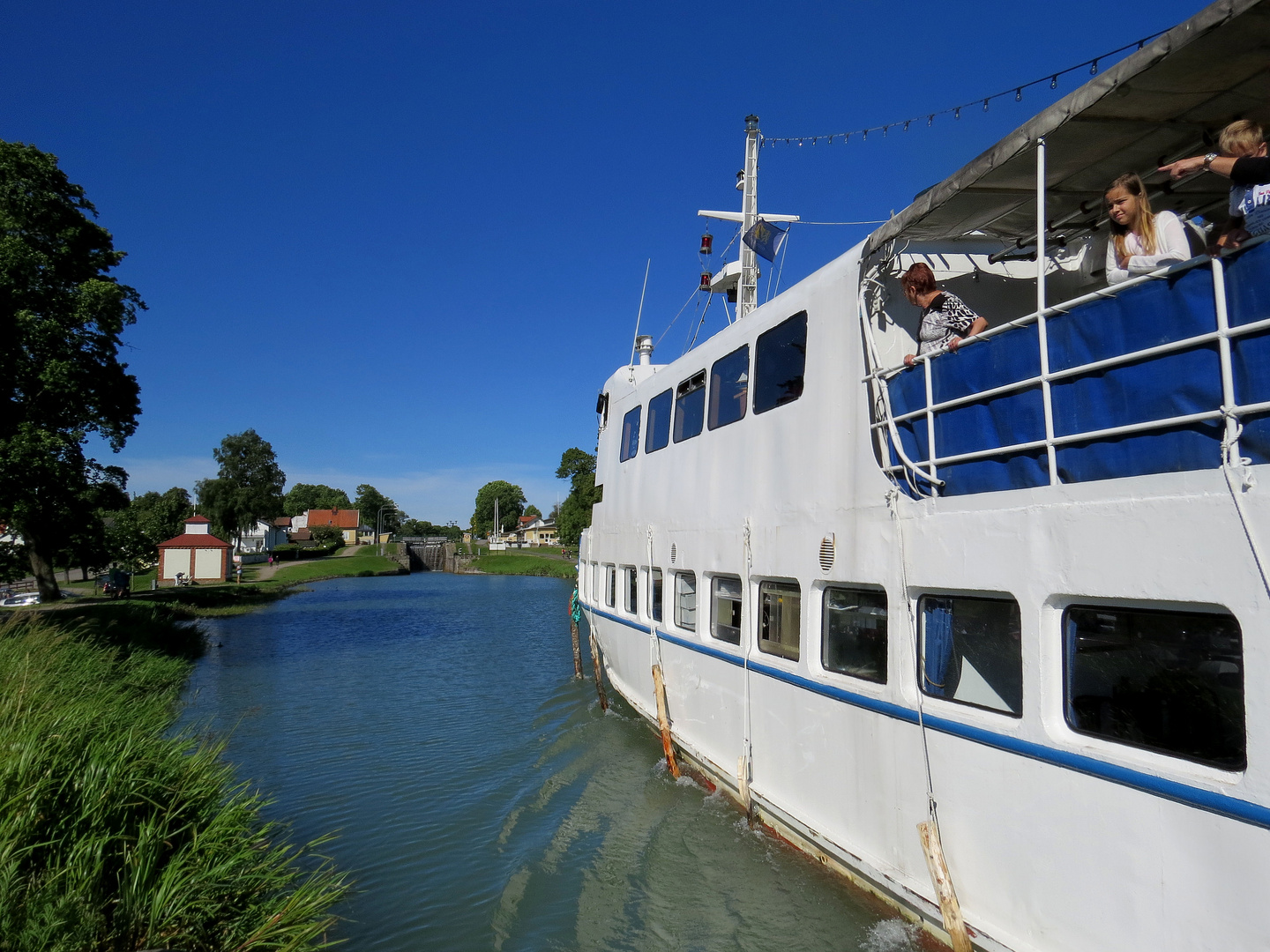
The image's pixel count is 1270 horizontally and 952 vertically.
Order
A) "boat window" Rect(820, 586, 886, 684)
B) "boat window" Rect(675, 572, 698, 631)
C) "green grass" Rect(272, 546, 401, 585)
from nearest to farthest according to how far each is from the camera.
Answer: "boat window" Rect(820, 586, 886, 684), "boat window" Rect(675, 572, 698, 631), "green grass" Rect(272, 546, 401, 585)

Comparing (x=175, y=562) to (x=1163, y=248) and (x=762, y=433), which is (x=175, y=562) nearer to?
(x=762, y=433)

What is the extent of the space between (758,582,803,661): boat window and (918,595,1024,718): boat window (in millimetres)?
1471

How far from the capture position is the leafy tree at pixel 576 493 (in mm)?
66250

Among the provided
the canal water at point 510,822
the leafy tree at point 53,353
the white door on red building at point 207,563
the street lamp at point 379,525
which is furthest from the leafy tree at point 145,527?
the street lamp at point 379,525

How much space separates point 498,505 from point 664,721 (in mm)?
131096

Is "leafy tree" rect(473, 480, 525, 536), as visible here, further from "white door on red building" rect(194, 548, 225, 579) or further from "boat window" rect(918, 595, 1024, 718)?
"boat window" rect(918, 595, 1024, 718)

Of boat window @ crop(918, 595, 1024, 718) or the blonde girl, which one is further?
boat window @ crop(918, 595, 1024, 718)

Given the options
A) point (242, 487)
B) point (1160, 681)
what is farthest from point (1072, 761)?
point (242, 487)

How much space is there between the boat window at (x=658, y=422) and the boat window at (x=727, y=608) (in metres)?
2.31

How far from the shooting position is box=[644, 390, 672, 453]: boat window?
32.2ft

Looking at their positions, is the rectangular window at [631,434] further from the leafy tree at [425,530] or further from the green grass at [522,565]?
the leafy tree at [425,530]

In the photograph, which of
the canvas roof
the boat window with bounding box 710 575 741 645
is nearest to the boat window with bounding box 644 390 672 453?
the boat window with bounding box 710 575 741 645

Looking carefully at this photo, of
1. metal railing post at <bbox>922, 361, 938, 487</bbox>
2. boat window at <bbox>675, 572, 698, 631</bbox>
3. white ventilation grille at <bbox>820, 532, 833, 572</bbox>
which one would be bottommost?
boat window at <bbox>675, 572, 698, 631</bbox>

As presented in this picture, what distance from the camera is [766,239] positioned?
39.4 feet
